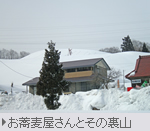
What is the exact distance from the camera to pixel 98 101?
19.0 m

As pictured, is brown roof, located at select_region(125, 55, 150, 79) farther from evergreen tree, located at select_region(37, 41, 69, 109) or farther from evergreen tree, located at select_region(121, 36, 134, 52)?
evergreen tree, located at select_region(121, 36, 134, 52)

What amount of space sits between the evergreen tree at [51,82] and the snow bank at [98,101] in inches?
111

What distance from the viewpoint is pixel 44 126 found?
679 cm

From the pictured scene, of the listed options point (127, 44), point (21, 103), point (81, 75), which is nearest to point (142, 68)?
point (81, 75)

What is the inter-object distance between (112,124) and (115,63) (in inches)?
1946

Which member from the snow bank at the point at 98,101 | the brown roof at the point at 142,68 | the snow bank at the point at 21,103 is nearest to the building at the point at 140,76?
the brown roof at the point at 142,68

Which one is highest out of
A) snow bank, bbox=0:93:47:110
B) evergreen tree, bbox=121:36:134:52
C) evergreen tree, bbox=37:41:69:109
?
evergreen tree, bbox=121:36:134:52

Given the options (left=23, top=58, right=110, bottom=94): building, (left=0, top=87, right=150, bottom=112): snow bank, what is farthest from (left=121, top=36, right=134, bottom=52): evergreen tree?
(left=0, top=87, right=150, bottom=112): snow bank

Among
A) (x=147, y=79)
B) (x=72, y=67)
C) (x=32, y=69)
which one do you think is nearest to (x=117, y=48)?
(x=32, y=69)

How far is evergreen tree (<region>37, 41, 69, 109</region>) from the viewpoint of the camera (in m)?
17.0

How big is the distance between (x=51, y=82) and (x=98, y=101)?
448 centimetres

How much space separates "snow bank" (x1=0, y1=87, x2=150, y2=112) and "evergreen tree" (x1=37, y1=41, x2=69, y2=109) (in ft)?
9.27

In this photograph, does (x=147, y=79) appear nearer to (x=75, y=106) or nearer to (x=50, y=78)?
(x=75, y=106)

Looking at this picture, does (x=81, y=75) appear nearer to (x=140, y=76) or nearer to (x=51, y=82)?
(x=140, y=76)
